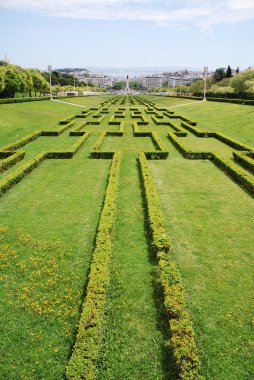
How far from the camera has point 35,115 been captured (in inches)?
1667

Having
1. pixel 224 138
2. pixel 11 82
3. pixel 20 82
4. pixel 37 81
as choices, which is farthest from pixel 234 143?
pixel 37 81

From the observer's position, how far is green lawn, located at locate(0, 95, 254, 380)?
20.8ft

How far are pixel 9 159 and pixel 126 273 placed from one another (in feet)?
43.6

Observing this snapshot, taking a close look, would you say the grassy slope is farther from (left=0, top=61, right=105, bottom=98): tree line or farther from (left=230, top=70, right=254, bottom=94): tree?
(left=230, top=70, right=254, bottom=94): tree

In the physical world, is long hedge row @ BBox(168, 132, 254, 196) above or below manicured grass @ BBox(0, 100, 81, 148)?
below

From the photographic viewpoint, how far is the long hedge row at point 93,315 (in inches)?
227

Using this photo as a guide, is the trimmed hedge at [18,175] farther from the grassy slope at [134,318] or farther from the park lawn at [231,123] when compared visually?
the park lawn at [231,123]

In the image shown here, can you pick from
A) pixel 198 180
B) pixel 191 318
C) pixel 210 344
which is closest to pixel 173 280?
pixel 191 318

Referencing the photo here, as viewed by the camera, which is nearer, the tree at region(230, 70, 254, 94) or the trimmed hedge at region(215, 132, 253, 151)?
the trimmed hedge at region(215, 132, 253, 151)

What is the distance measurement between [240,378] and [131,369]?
2.02 meters

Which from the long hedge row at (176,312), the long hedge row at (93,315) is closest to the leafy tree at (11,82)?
the long hedge row at (93,315)

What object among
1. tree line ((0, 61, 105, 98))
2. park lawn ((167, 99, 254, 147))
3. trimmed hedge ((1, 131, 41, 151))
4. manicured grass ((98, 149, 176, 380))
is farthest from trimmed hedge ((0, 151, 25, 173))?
tree line ((0, 61, 105, 98))

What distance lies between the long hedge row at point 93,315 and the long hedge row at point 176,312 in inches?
56.0

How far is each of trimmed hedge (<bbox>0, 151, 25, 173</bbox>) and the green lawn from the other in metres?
2.02
